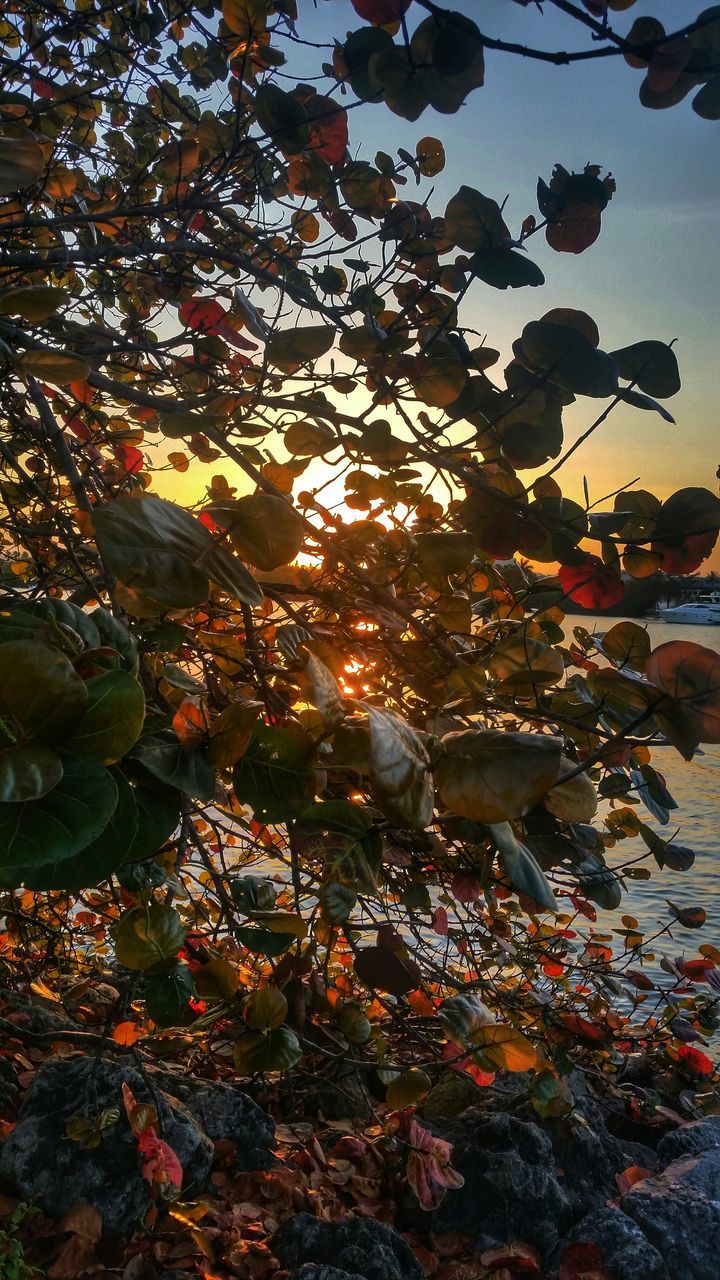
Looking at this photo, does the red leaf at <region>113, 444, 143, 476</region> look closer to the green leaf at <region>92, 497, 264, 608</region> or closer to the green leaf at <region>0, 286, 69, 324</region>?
the green leaf at <region>0, 286, 69, 324</region>

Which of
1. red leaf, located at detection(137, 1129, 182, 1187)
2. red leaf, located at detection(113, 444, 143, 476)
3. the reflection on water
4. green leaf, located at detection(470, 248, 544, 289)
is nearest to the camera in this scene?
green leaf, located at detection(470, 248, 544, 289)

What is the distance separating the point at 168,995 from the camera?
1.03 metres

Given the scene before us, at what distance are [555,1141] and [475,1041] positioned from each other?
62.0 inches

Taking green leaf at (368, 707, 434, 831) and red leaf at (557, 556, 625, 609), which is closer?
green leaf at (368, 707, 434, 831)

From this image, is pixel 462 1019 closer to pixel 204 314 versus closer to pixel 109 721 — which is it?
pixel 109 721

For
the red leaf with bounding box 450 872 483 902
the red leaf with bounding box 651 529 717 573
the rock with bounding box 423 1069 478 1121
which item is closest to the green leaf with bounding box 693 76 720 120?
the red leaf with bounding box 651 529 717 573

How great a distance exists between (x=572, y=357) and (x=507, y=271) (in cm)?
13

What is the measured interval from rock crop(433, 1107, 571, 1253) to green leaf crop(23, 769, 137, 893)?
204 centimetres

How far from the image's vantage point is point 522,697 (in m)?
1.46

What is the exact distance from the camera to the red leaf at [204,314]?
1.97 meters

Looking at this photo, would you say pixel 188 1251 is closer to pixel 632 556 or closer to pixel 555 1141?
pixel 555 1141

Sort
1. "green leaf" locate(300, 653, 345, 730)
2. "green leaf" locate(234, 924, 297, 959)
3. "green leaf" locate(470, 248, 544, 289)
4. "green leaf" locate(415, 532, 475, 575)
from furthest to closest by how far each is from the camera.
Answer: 1. "green leaf" locate(415, 532, 475, 575)
2. "green leaf" locate(234, 924, 297, 959)
3. "green leaf" locate(470, 248, 544, 289)
4. "green leaf" locate(300, 653, 345, 730)

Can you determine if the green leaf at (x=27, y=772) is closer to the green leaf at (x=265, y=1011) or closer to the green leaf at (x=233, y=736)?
the green leaf at (x=233, y=736)

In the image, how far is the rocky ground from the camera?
178cm
